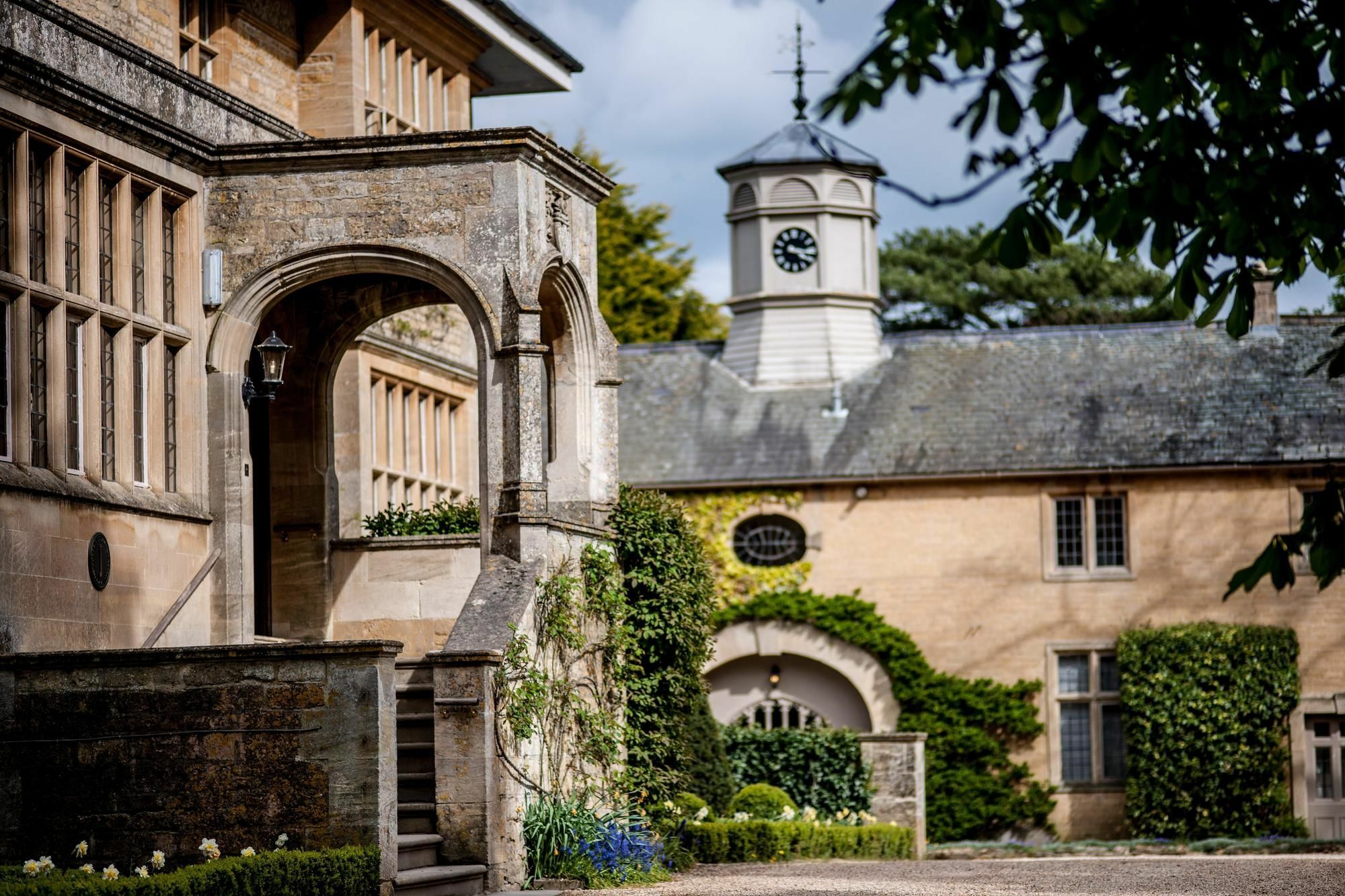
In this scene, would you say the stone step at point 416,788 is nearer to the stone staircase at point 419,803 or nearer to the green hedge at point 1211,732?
the stone staircase at point 419,803

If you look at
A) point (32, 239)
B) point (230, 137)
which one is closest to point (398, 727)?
point (32, 239)

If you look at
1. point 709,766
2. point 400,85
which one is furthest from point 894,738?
point 400,85

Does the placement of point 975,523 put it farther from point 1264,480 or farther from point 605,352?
point 605,352

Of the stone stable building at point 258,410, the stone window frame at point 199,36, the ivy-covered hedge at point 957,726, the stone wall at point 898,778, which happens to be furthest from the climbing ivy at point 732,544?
the stone window frame at point 199,36

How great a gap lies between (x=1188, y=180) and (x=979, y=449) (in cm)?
2006

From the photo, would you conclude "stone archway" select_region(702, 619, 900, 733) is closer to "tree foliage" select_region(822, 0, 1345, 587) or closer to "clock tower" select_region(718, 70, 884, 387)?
"clock tower" select_region(718, 70, 884, 387)

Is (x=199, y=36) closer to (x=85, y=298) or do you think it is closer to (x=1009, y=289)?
(x=85, y=298)

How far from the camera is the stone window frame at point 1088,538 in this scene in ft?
84.7

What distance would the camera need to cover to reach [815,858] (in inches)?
690

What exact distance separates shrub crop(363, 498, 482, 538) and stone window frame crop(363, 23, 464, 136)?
3698 mm

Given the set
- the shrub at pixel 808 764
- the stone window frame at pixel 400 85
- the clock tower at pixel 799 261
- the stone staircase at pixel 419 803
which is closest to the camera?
the stone staircase at pixel 419 803

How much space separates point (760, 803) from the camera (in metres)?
19.0

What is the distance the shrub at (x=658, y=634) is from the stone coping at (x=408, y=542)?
1140 mm

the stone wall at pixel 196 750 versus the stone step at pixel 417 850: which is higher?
the stone wall at pixel 196 750
